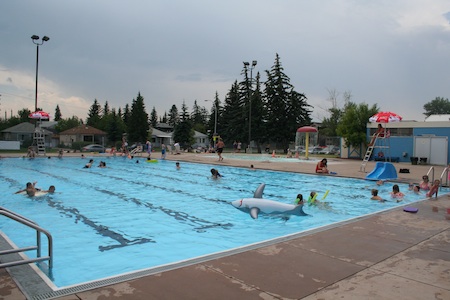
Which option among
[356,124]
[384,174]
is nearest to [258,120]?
[356,124]

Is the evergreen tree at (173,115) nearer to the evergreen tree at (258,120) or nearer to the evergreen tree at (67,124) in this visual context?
the evergreen tree at (67,124)

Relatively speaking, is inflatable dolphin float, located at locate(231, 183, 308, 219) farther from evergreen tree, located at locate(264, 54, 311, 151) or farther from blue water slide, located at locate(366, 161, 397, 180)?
evergreen tree, located at locate(264, 54, 311, 151)

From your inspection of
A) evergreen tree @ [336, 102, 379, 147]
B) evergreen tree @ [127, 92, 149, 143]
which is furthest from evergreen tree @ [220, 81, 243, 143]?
evergreen tree @ [336, 102, 379, 147]

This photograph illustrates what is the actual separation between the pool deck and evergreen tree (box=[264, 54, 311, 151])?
44691 millimetres

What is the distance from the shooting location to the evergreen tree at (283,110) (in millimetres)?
50875

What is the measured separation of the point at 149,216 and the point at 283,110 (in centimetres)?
4290

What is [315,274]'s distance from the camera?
180 inches

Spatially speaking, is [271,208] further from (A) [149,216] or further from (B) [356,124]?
(B) [356,124]

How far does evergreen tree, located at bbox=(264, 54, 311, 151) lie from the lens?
50.9 metres

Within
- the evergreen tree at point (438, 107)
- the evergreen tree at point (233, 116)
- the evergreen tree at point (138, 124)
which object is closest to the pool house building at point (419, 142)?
the evergreen tree at point (233, 116)

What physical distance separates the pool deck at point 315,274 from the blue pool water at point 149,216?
1.59m

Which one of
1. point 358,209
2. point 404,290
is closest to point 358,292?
point 404,290

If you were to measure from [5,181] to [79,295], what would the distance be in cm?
1520

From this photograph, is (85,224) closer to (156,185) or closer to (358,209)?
(156,185)
